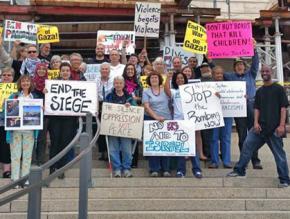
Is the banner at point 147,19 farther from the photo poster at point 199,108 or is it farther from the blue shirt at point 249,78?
the photo poster at point 199,108

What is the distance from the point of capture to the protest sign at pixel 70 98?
731 centimetres

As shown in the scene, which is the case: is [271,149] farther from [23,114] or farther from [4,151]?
[4,151]

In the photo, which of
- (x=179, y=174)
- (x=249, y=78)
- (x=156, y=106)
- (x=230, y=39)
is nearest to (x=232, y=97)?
(x=249, y=78)

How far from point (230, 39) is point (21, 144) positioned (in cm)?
464

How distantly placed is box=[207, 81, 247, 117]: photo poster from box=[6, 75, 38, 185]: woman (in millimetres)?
3044

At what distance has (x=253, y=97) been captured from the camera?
8.30m

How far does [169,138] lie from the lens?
24.6 ft

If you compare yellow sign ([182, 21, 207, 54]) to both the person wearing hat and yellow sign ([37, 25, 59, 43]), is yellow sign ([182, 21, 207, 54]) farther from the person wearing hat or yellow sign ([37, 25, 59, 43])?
yellow sign ([37, 25, 59, 43])

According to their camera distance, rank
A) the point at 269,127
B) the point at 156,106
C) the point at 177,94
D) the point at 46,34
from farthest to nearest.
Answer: the point at 46,34, the point at 177,94, the point at 156,106, the point at 269,127

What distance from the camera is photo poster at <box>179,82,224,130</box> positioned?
769cm

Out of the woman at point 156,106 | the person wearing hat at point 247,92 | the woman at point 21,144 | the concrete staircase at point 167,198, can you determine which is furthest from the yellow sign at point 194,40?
the woman at point 21,144

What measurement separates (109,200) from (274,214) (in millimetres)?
2187

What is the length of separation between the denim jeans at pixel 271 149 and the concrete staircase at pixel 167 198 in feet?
0.63

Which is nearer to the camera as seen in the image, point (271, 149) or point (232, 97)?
point (271, 149)
